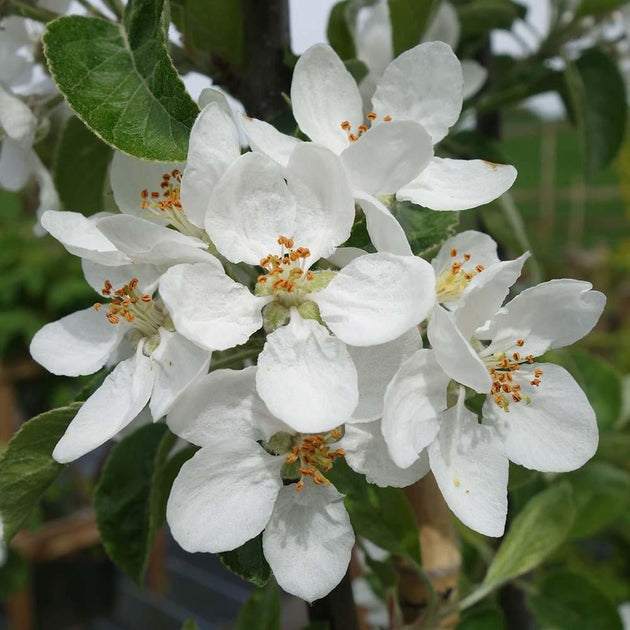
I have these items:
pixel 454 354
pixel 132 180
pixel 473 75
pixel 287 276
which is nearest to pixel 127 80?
pixel 132 180

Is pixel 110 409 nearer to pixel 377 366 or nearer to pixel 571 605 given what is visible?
pixel 377 366

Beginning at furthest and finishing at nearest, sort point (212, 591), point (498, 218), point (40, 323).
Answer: point (212, 591) → point (40, 323) → point (498, 218)

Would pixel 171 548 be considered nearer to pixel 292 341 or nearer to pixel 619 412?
pixel 619 412

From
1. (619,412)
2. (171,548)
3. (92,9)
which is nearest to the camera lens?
(92,9)

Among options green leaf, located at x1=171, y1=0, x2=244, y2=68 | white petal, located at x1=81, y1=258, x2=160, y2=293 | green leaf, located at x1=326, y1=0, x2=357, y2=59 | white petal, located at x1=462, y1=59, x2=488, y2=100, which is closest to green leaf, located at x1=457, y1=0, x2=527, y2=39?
white petal, located at x1=462, y1=59, x2=488, y2=100

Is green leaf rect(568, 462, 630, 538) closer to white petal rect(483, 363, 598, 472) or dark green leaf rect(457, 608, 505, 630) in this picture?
dark green leaf rect(457, 608, 505, 630)

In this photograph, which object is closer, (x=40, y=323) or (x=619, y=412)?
(x=619, y=412)

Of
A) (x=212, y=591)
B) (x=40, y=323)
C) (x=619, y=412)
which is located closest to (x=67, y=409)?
(x=619, y=412)

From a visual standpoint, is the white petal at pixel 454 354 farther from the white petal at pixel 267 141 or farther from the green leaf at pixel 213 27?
the green leaf at pixel 213 27
